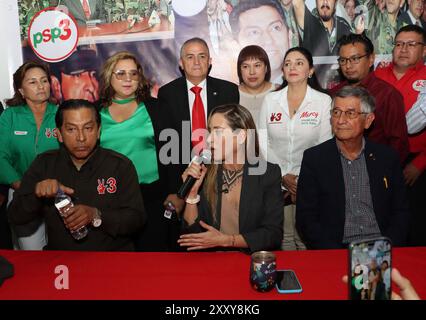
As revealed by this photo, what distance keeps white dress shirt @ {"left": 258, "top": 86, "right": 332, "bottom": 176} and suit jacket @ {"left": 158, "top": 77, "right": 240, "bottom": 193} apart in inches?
13.7

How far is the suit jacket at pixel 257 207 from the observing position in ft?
7.95

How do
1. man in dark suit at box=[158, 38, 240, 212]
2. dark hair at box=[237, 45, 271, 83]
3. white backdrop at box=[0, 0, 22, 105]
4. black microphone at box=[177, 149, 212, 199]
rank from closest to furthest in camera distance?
black microphone at box=[177, 149, 212, 199] < man in dark suit at box=[158, 38, 240, 212] < dark hair at box=[237, 45, 271, 83] < white backdrop at box=[0, 0, 22, 105]

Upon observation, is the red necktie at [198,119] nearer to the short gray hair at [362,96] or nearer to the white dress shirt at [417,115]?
the short gray hair at [362,96]

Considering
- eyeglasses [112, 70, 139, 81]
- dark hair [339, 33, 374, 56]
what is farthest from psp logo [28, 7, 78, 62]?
dark hair [339, 33, 374, 56]

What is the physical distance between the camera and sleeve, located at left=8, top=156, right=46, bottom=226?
8.17ft

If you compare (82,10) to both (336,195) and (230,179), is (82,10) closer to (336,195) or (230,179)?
(230,179)

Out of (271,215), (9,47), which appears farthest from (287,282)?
(9,47)

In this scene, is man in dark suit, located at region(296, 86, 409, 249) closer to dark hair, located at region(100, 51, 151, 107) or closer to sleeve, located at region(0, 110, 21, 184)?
dark hair, located at region(100, 51, 151, 107)

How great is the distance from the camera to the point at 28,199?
2486mm

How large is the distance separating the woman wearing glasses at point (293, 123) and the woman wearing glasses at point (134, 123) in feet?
2.68

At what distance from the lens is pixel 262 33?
3.83 metres

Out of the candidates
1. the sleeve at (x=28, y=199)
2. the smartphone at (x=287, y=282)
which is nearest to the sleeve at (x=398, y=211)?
the smartphone at (x=287, y=282)

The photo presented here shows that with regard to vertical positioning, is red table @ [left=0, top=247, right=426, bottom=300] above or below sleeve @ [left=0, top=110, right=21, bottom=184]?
below
